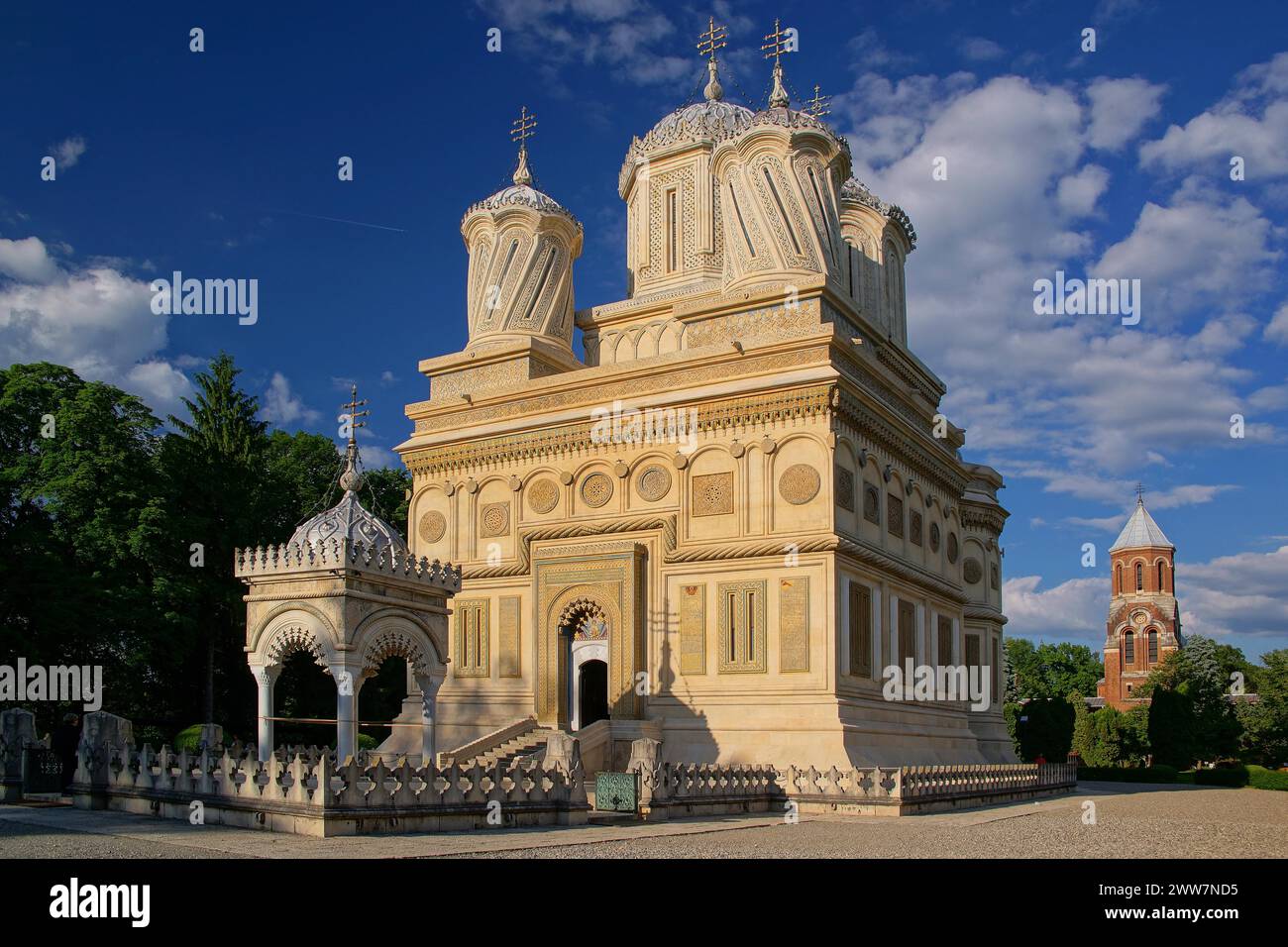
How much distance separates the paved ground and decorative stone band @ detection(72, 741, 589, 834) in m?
0.42

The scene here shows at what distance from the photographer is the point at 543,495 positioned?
2750 cm

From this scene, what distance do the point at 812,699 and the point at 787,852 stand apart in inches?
382

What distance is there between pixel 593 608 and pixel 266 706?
967cm

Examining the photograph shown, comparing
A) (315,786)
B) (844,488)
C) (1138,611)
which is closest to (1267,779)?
(844,488)

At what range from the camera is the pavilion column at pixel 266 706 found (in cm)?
1720

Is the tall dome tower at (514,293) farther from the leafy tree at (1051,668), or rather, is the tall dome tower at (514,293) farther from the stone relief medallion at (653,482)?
the leafy tree at (1051,668)

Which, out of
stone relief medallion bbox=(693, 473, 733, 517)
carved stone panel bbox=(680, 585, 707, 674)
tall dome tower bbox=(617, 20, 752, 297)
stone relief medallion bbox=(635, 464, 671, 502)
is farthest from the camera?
tall dome tower bbox=(617, 20, 752, 297)

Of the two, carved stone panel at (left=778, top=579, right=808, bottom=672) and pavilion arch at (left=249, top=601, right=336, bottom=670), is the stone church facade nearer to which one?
carved stone panel at (left=778, top=579, right=808, bottom=672)

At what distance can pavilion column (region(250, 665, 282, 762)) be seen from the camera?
17.2 meters

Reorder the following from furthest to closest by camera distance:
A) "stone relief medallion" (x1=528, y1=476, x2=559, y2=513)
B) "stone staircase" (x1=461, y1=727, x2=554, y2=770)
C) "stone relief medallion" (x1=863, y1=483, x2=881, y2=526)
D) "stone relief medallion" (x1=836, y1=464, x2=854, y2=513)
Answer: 1. "stone relief medallion" (x1=528, y1=476, x2=559, y2=513)
2. "stone relief medallion" (x1=863, y1=483, x2=881, y2=526)
3. "stone relief medallion" (x1=836, y1=464, x2=854, y2=513)
4. "stone staircase" (x1=461, y1=727, x2=554, y2=770)

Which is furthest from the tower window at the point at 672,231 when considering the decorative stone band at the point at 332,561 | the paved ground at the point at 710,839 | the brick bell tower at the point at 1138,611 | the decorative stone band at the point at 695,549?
the brick bell tower at the point at 1138,611

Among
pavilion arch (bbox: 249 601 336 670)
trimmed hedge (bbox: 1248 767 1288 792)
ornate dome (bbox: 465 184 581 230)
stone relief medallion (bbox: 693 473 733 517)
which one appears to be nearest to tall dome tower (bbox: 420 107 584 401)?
ornate dome (bbox: 465 184 581 230)

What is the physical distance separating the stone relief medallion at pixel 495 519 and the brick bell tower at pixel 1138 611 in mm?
65893
